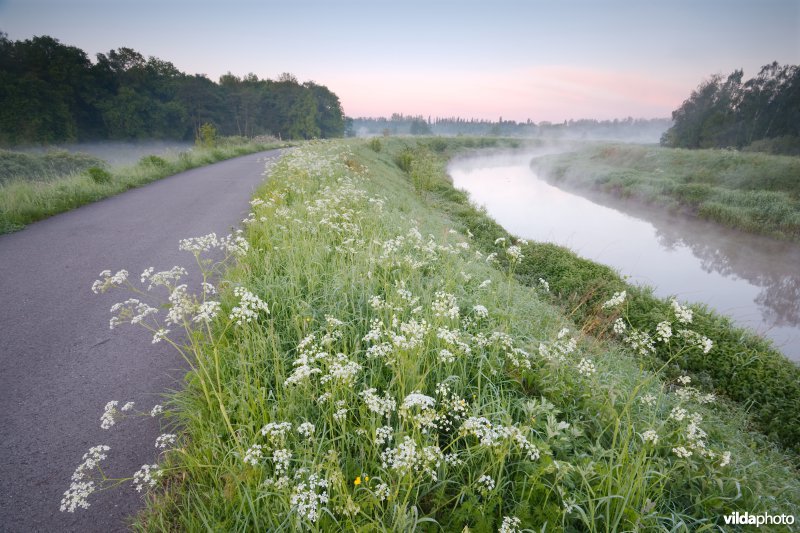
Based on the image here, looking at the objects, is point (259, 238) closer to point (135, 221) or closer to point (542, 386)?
point (135, 221)

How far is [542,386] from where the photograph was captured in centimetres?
373

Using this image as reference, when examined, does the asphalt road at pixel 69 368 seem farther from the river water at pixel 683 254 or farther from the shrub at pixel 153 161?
the river water at pixel 683 254

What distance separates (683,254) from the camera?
16.3 meters

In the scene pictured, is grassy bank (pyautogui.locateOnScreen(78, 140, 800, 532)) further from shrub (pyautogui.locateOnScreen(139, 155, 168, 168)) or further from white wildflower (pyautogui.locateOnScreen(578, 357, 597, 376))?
shrub (pyautogui.locateOnScreen(139, 155, 168, 168))

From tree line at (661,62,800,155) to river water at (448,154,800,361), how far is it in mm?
34947

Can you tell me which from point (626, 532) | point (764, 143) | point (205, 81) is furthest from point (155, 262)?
point (205, 81)

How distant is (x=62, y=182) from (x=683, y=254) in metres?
25.1

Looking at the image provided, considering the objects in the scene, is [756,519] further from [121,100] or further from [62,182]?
[121,100]

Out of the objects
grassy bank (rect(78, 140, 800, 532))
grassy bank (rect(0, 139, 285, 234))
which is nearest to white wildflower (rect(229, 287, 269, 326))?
grassy bank (rect(78, 140, 800, 532))

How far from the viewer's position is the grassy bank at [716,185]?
19.8m

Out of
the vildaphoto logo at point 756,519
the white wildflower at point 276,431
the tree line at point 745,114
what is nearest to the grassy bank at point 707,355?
the vildaphoto logo at point 756,519

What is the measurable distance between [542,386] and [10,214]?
41.5ft

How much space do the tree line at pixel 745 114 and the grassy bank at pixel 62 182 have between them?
6046cm

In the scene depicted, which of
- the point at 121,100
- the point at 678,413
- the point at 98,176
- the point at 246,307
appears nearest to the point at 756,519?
the point at 678,413
